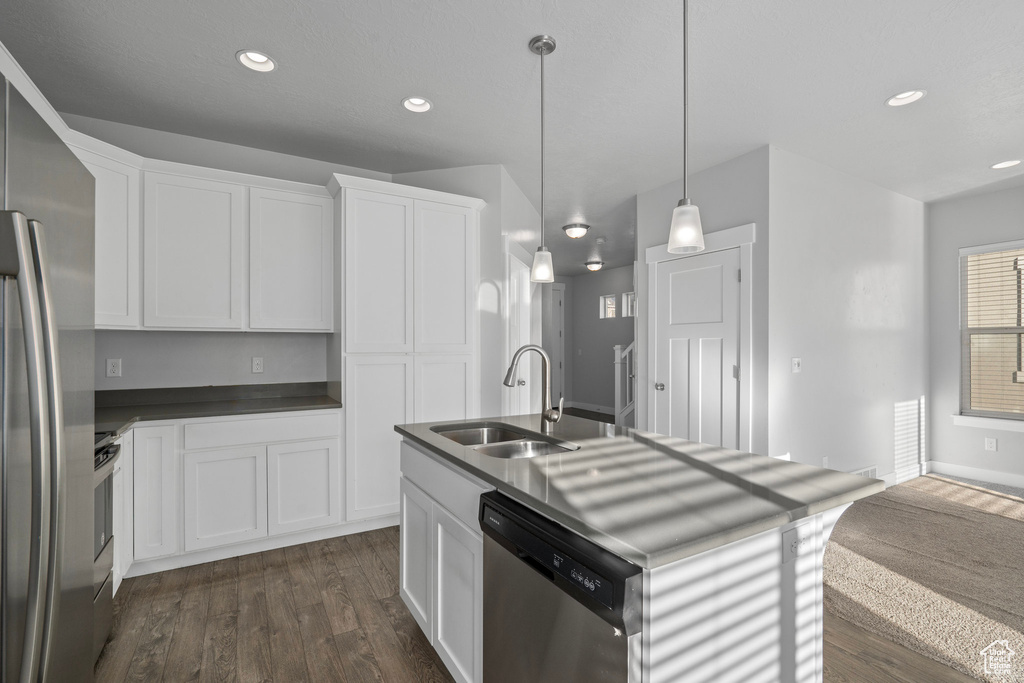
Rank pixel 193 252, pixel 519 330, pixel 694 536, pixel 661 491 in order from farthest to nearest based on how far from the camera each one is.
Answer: pixel 519 330, pixel 193 252, pixel 661 491, pixel 694 536

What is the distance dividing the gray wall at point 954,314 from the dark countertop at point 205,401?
5.49 metres

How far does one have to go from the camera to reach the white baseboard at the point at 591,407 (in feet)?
27.6

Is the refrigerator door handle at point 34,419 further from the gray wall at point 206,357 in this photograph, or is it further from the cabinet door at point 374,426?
the gray wall at point 206,357

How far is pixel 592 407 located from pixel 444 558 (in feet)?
23.9

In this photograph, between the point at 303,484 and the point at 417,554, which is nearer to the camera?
the point at 417,554

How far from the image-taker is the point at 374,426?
10.7 feet

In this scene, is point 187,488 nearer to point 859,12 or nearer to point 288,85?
point 288,85

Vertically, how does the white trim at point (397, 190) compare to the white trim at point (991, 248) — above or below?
above

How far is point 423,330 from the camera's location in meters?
3.43

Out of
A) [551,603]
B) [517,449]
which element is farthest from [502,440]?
[551,603]

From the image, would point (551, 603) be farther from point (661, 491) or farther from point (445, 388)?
point (445, 388)

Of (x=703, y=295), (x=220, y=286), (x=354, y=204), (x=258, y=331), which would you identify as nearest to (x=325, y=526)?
(x=258, y=331)

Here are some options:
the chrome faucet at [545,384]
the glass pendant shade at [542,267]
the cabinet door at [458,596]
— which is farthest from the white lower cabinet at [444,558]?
the glass pendant shade at [542,267]

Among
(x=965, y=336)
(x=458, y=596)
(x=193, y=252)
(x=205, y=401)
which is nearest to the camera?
(x=458, y=596)
